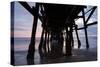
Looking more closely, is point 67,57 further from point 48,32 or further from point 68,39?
point 48,32

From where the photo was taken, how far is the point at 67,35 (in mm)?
3471

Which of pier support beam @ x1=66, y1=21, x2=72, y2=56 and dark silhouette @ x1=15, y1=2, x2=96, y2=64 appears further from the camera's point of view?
pier support beam @ x1=66, y1=21, x2=72, y2=56

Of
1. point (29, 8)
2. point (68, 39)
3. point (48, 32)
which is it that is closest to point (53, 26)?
point (48, 32)

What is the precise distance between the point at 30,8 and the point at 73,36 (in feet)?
2.64

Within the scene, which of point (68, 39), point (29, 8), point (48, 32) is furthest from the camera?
point (68, 39)

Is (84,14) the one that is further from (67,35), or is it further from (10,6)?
(10,6)

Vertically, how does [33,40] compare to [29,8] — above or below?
below

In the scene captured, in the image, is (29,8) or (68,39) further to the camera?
(68,39)

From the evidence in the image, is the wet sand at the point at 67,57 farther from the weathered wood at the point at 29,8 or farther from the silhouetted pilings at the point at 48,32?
the weathered wood at the point at 29,8

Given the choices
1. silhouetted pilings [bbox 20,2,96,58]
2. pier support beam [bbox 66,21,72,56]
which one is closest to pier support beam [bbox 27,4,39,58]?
silhouetted pilings [bbox 20,2,96,58]

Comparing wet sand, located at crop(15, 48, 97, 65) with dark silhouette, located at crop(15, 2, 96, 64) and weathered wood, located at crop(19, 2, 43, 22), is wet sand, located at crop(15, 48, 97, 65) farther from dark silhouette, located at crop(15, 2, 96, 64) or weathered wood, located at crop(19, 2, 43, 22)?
weathered wood, located at crop(19, 2, 43, 22)

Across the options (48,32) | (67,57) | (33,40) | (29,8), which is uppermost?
(29,8)

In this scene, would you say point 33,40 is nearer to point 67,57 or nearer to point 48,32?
point 48,32

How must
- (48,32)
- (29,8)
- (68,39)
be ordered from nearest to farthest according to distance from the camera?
(29,8), (48,32), (68,39)
